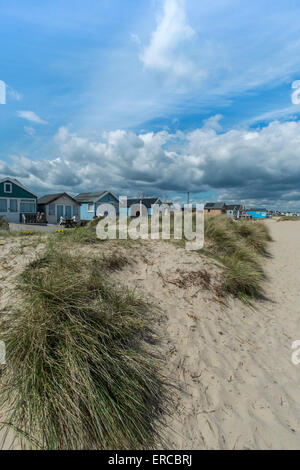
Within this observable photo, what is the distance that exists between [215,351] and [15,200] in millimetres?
26233

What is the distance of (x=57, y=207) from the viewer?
27.2 metres

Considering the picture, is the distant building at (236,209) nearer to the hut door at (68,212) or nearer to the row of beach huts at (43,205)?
the row of beach huts at (43,205)

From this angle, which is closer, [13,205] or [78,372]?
[78,372]

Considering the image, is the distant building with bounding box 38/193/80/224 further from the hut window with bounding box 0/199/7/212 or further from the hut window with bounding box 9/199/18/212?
the hut window with bounding box 0/199/7/212

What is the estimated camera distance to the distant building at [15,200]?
905 inches

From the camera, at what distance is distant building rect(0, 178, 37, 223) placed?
2298 centimetres

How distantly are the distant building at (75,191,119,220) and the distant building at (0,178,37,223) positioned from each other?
8041 millimetres

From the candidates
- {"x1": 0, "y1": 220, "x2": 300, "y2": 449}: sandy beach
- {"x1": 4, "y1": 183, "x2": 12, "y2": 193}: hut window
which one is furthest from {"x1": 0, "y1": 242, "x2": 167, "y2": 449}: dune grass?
{"x1": 4, "y1": 183, "x2": 12, "y2": 193}: hut window

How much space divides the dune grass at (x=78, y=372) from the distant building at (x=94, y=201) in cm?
2981

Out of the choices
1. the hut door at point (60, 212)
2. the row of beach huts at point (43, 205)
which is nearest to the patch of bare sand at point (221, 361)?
the row of beach huts at point (43, 205)

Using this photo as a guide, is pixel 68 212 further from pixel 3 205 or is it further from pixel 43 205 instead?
pixel 3 205

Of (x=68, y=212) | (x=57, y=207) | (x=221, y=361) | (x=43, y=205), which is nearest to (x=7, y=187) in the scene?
(x=43, y=205)
